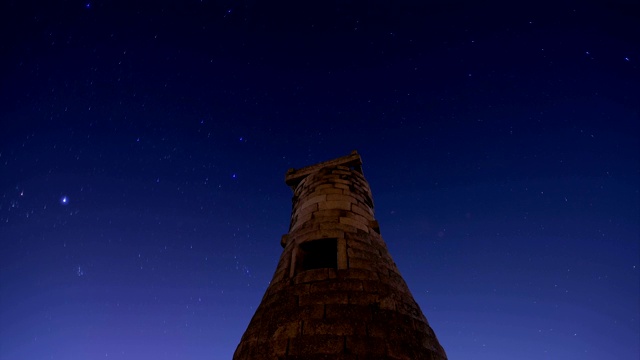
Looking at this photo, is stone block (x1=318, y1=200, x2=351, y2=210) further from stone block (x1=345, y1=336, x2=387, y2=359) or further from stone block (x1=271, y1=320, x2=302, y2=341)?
stone block (x1=345, y1=336, x2=387, y2=359)

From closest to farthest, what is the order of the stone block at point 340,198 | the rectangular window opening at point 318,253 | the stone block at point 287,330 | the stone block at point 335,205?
the stone block at point 287,330 → the rectangular window opening at point 318,253 → the stone block at point 335,205 → the stone block at point 340,198

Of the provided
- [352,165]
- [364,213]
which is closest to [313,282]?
[364,213]

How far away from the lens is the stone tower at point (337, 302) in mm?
3438

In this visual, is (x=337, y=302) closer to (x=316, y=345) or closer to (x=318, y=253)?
(x=316, y=345)

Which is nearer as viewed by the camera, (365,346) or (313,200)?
(365,346)

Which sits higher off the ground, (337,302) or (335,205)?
(335,205)

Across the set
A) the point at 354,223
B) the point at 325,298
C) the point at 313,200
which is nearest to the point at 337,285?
the point at 325,298

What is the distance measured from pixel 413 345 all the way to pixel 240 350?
208 cm

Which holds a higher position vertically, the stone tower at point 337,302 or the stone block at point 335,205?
the stone block at point 335,205

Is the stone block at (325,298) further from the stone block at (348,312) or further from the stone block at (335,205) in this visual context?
the stone block at (335,205)

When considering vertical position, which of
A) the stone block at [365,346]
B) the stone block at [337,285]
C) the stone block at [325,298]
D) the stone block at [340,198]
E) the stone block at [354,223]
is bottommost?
the stone block at [365,346]

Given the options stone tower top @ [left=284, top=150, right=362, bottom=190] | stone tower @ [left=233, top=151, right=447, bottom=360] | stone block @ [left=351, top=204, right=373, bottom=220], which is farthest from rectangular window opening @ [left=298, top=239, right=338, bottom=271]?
stone tower top @ [left=284, top=150, right=362, bottom=190]

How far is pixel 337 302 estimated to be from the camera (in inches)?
155

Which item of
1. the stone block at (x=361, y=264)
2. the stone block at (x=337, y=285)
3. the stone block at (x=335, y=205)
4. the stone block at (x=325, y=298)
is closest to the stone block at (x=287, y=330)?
the stone block at (x=325, y=298)
